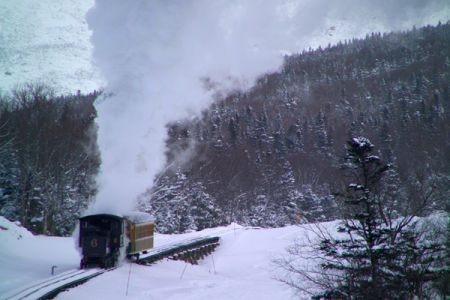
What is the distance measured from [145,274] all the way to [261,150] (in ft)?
248

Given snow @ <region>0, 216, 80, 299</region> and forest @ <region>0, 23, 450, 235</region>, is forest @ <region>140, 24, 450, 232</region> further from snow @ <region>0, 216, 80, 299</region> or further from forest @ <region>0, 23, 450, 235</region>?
snow @ <region>0, 216, 80, 299</region>

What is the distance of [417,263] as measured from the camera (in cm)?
1030

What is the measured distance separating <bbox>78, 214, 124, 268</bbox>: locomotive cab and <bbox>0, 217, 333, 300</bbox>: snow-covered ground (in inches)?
39.4

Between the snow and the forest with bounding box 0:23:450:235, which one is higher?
the forest with bounding box 0:23:450:235

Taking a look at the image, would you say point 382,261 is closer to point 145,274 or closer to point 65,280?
point 145,274

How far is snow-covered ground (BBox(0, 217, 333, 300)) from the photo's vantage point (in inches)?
557

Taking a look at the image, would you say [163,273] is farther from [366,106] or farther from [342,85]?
[342,85]

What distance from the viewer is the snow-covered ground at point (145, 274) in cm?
1415

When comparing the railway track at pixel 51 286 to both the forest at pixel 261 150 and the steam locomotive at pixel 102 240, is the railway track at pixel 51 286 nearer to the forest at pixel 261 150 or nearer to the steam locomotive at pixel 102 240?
the steam locomotive at pixel 102 240

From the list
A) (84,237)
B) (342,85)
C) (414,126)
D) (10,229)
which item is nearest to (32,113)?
(10,229)

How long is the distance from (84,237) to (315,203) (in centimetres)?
4260

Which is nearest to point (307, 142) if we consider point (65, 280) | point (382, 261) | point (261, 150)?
point (261, 150)

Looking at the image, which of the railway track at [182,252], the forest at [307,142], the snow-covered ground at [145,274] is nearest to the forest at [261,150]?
the forest at [307,142]

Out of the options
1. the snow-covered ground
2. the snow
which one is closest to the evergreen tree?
the snow-covered ground
